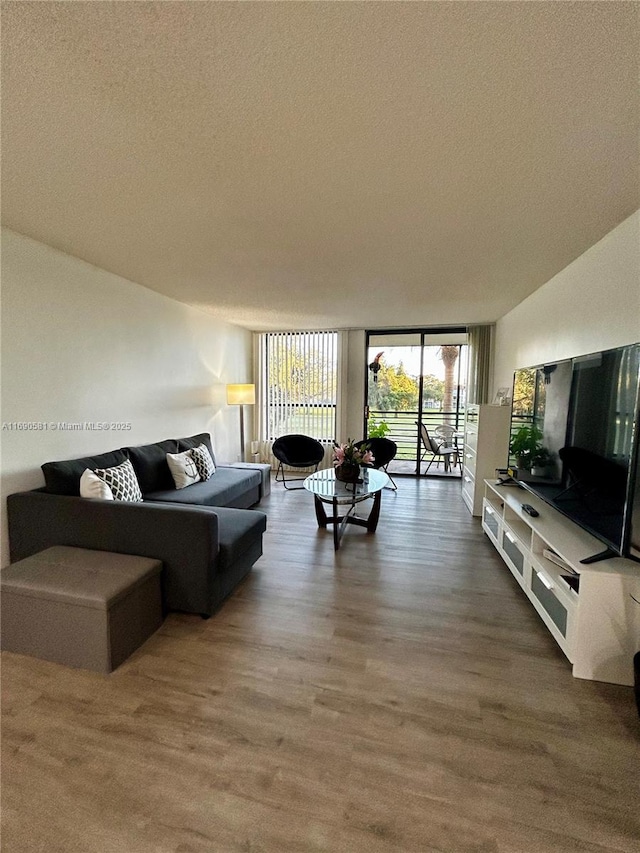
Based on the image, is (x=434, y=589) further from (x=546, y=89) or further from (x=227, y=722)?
(x=546, y=89)

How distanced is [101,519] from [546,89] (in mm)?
2932

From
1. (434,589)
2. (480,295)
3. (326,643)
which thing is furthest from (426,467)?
(326,643)

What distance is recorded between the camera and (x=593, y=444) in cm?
201

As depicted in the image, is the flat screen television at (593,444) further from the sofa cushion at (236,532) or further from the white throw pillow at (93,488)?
the white throw pillow at (93,488)

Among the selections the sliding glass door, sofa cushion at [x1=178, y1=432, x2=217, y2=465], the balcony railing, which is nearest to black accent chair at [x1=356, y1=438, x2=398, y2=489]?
the sliding glass door

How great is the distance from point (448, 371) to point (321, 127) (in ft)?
16.7

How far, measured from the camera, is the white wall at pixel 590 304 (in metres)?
2.02

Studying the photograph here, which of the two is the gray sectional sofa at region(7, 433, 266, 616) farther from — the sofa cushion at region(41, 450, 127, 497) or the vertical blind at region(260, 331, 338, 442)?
the vertical blind at region(260, 331, 338, 442)

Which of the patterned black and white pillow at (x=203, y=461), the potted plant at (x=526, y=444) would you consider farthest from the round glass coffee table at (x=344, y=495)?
the potted plant at (x=526, y=444)

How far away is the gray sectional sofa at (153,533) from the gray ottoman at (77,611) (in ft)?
0.60

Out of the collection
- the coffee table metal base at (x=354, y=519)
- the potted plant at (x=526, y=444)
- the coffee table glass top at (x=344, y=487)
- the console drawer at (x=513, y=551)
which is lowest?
the coffee table metal base at (x=354, y=519)

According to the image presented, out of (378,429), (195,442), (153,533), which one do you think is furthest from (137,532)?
(378,429)

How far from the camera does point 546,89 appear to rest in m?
1.22

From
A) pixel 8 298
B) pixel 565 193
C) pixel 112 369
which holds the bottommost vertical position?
pixel 112 369
